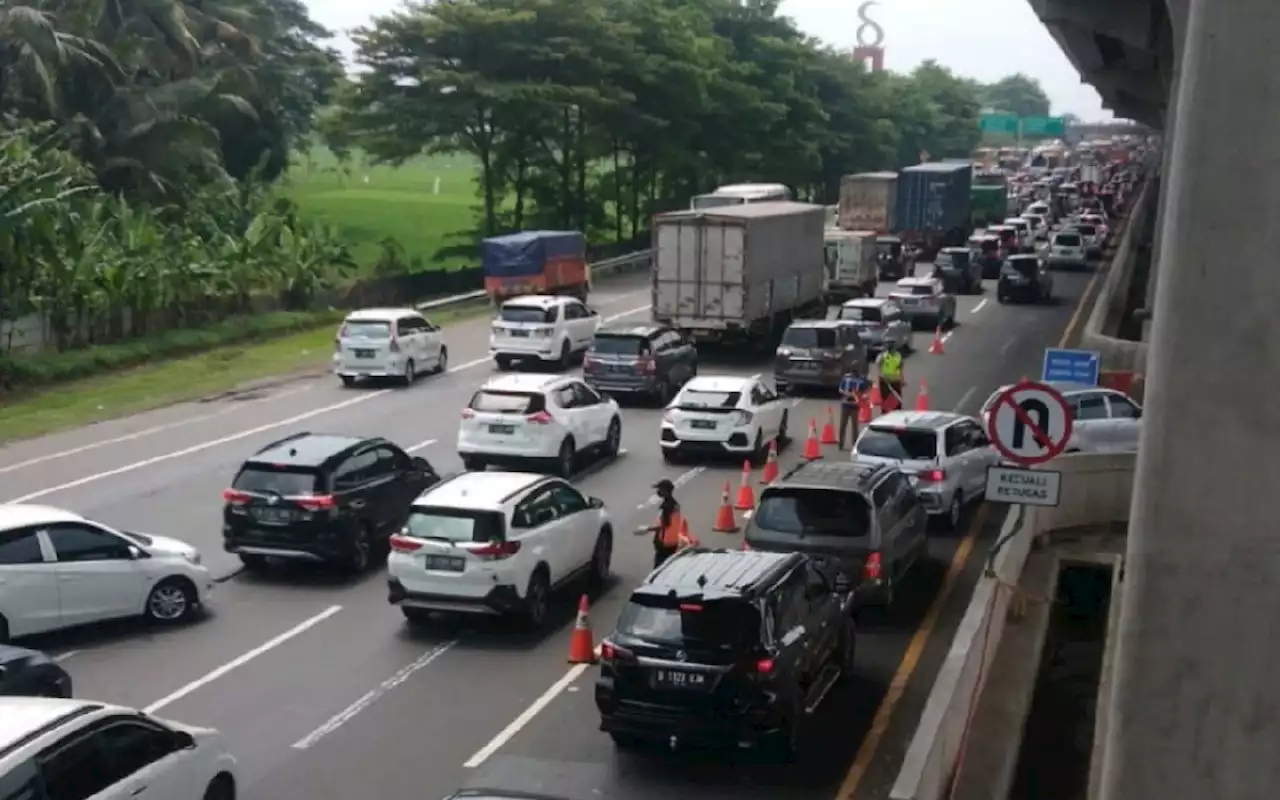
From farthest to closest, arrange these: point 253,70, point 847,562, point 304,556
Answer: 1. point 253,70
2. point 304,556
3. point 847,562

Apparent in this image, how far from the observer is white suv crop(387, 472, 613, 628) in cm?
1630

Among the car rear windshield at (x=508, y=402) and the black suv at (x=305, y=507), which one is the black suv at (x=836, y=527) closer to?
the black suv at (x=305, y=507)

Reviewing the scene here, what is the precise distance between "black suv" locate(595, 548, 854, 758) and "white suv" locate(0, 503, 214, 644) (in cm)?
613

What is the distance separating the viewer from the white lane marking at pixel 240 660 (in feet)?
48.0

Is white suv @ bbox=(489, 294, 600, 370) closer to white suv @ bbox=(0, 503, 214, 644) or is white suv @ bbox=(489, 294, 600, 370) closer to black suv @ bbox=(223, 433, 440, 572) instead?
black suv @ bbox=(223, 433, 440, 572)

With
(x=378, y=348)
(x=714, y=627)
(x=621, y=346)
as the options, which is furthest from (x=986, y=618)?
(x=378, y=348)

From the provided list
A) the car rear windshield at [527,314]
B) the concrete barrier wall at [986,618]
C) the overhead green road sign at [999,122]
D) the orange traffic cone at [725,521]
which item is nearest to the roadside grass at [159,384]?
the car rear windshield at [527,314]

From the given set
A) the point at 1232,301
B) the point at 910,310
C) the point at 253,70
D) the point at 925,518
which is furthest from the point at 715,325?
the point at 253,70

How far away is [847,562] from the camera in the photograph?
16.5 meters

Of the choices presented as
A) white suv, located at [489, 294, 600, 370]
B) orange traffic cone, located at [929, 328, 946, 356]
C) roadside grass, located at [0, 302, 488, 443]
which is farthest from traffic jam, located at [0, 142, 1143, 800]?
orange traffic cone, located at [929, 328, 946, 356]

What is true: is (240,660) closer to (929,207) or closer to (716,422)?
(716,422)

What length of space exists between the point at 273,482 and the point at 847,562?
6.77 metres

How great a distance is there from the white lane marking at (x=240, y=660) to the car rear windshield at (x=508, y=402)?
6.94 meters

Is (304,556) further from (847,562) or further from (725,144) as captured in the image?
(725,144)
